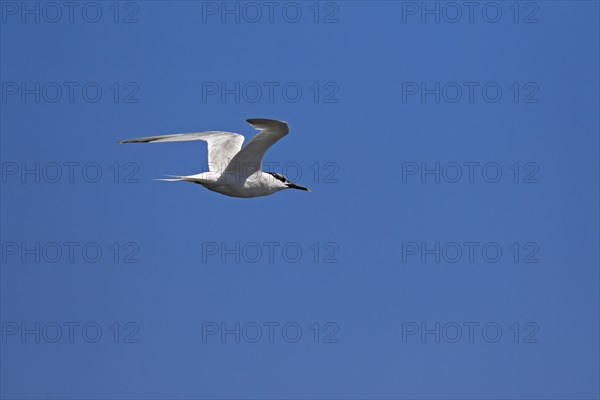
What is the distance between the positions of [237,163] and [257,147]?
59cm

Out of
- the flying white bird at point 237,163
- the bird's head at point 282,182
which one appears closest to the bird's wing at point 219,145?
the flying white bird at point 237,163

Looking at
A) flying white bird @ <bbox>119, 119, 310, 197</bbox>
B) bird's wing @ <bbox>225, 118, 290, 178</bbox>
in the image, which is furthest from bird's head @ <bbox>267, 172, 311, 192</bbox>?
bird's wing @ <bbox>225, 118, 290, 178</bbox>

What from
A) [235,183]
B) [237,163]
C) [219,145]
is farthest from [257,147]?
[219,145]

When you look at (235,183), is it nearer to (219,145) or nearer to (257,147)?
(257,147)

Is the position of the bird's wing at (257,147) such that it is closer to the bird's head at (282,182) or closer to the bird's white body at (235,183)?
the bird's white body at (235,183)

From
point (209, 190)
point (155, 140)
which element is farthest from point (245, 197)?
point (155, 140)

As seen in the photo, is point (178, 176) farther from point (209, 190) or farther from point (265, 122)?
point (265, 122)

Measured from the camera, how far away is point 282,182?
15.4 metres

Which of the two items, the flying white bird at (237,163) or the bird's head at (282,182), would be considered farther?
the bird's head at (282,182)

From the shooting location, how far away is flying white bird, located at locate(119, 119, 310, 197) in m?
13.6

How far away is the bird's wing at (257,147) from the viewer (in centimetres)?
1288

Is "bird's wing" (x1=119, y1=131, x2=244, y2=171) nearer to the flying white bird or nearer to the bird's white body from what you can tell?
the flying white bird

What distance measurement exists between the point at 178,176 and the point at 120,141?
3.68 ft

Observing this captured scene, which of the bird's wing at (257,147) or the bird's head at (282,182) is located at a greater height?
the bird's wing at (257,147)
